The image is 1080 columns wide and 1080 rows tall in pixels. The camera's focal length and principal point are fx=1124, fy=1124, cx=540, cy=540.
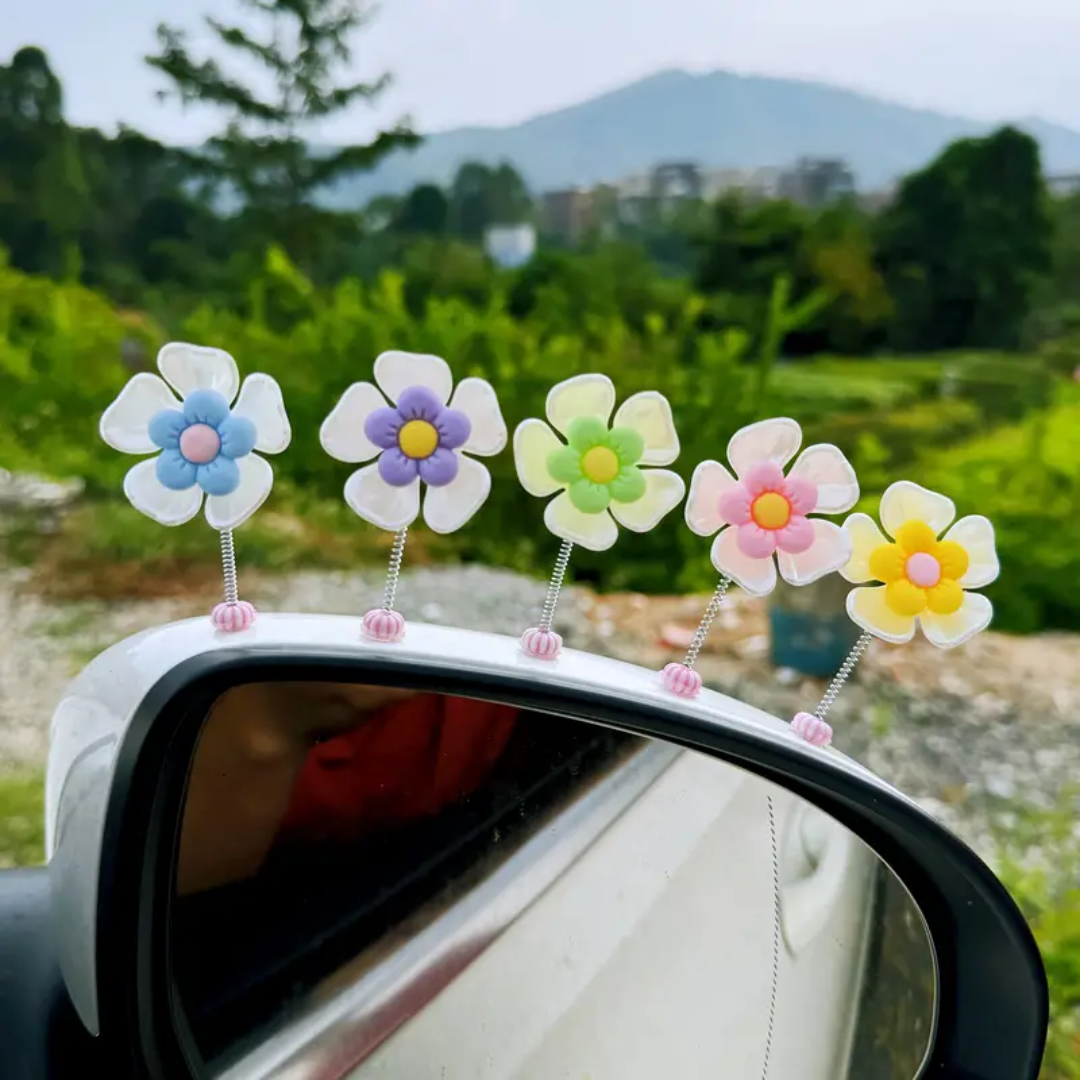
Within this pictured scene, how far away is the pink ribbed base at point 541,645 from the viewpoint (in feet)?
1.90

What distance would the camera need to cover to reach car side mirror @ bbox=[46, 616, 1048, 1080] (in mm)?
561

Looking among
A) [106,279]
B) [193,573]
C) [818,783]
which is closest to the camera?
[818,783]

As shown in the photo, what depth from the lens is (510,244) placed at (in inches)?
200

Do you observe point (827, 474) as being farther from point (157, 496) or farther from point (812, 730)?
point (157, 496)

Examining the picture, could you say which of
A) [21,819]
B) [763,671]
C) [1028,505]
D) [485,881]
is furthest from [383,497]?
[1028,505]

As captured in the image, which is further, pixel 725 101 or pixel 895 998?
pixel 725 101

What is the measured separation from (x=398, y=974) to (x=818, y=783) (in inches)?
11.4

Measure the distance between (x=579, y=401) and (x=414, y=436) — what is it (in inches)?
3.5

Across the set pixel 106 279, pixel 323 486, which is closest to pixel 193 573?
pixel 323 486

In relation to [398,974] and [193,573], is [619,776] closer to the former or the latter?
[398,974]

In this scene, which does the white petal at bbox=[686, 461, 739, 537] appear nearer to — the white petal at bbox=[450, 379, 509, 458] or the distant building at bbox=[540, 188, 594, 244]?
the white petal at bbox=[450, 379, 509, 458]

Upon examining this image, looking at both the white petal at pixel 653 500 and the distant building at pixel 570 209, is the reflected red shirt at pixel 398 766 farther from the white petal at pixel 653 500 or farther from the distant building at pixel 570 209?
the distant building at pixel 570 209

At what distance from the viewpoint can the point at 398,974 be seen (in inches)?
27.2

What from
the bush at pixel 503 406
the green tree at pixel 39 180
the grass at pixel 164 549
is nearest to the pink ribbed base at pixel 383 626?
the bush at pixel 503 406
